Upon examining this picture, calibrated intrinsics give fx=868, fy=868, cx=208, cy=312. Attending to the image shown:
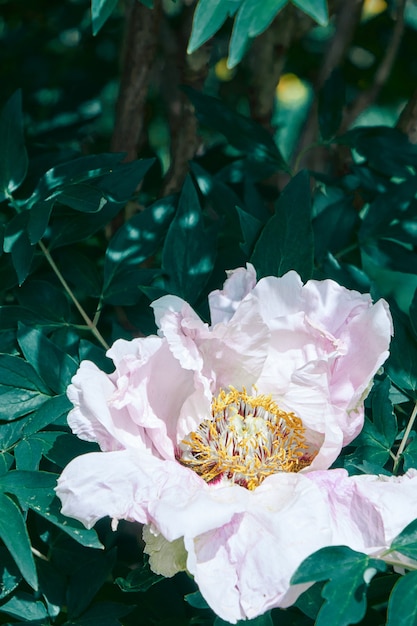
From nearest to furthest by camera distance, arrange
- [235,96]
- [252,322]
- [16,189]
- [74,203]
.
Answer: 1. [252,322]
2. [74,203]
3. [16,189]
4. [235,96]

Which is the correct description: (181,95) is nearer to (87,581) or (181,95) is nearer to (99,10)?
(99,10)

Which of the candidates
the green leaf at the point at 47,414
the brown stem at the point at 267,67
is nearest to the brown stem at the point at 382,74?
the brown stem at the point at 267,67

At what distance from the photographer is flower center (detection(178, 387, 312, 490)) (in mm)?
712

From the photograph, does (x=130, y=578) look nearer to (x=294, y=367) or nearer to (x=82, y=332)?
(x=294, y=367)

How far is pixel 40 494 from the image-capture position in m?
0.67

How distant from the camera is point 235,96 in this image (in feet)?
5.08

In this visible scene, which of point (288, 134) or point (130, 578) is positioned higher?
point (130, 578)

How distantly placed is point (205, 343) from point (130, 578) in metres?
0.19

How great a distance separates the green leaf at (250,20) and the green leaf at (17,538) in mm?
363

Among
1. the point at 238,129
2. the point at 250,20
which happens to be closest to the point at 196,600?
the point at 250,20

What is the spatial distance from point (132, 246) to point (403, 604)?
1.52ft

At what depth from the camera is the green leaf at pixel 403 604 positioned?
56 centimetres

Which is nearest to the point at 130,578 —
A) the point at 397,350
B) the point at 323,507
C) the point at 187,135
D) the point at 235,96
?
the point at 323,507

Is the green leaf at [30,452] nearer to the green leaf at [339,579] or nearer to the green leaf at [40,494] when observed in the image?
the green leaf at [40,494]
